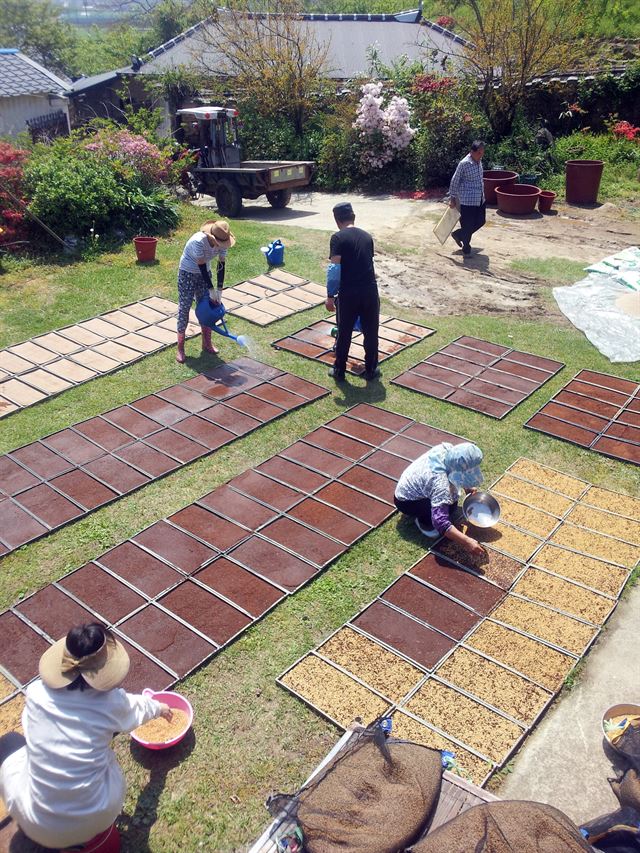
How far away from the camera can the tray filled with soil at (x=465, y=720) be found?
11.6 feet

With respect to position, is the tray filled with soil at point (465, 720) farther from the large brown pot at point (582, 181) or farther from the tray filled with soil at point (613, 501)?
the large brown pot at point (582, 181)

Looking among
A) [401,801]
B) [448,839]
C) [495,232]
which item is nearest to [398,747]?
[401,801]

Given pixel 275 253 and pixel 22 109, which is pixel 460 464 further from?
pixel 22 109

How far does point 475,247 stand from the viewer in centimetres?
1052

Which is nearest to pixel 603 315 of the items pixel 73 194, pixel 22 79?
pixel 73 194

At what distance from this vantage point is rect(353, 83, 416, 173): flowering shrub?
14.4 meters

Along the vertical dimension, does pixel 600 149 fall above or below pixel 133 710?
above

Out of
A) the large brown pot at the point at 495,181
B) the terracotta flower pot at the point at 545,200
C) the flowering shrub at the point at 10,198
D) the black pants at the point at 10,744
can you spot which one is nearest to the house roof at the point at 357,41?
the large brown pot at the point at 495,181

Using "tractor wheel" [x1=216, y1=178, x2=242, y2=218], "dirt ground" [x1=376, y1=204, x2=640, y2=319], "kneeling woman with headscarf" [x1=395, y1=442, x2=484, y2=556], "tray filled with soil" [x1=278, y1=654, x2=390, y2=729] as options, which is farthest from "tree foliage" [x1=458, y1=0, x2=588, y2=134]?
"tray filled with soil" [x1=278, y1=654, x2=390, y2=729]

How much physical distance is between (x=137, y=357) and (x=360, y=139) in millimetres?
9484

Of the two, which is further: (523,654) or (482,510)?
(482,510)

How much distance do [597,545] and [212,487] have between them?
2.86 m

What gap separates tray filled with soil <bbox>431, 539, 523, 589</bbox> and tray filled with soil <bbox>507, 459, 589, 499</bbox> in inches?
38.7

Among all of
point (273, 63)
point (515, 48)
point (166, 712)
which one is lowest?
point (166, 712)
